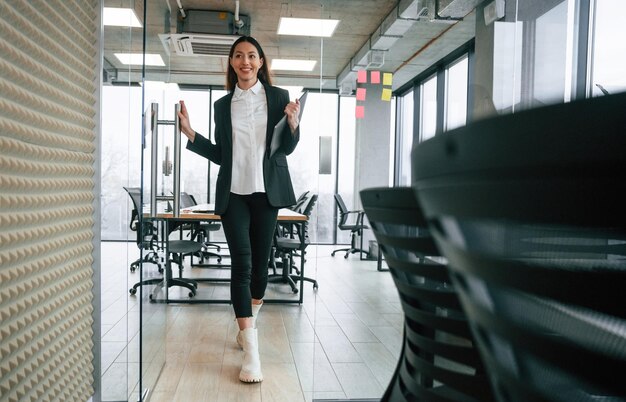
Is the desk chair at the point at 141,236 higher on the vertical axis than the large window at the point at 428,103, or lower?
lower

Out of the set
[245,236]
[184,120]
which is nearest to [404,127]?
[245,236]

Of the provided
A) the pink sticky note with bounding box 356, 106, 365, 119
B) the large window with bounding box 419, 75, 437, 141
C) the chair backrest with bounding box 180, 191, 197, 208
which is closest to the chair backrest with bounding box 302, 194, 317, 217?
the pink sticky note with bounding box 356, 106, 365, 119

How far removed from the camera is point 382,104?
7.91ft

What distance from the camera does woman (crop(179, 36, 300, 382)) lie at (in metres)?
2.23

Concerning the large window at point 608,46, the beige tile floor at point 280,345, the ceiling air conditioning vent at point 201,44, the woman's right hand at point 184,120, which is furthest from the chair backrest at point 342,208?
the large window at point 608,46

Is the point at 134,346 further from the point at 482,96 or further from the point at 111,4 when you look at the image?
the point at 482,96

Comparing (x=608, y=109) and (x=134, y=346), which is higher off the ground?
(x=608, y=109)

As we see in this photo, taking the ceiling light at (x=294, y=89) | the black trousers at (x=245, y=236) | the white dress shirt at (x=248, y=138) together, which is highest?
the ceiling light at (x=294, y=89)

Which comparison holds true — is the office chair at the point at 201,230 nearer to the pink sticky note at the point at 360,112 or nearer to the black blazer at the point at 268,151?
the black blazer at the point at 268,151

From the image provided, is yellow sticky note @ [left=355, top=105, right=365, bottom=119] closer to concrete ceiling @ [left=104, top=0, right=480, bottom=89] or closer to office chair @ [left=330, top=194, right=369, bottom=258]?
concrete ceiling @ [left=104, top=0, right=480, bottom=89]

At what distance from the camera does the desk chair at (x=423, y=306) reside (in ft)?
2.12

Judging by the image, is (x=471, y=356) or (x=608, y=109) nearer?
(x=608, y=109)

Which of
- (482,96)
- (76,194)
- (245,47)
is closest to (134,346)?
(76,194)

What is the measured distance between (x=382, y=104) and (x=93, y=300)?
5.05 feet
